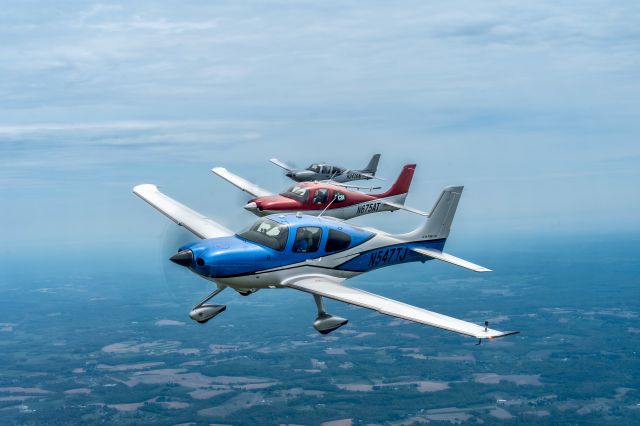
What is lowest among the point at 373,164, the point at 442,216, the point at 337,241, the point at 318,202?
the point at 337,241

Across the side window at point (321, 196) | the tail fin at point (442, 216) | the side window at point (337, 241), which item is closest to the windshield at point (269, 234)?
the side window at point (337, 241)

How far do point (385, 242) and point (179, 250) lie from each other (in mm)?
11498

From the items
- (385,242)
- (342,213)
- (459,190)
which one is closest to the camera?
(385,242)

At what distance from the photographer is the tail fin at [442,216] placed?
35750mm

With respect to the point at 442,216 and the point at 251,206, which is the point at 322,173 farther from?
the point at 442,216

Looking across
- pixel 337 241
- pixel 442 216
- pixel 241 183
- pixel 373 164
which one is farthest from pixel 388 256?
pixel 373 164

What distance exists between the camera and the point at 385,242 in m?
34.0

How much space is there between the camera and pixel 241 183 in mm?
54125

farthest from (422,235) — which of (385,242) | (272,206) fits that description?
(272,206)

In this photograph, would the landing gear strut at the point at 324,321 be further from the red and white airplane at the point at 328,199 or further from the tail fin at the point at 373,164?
the tail fin at the point at 373,164

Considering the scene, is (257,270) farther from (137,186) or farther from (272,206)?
(137,186)

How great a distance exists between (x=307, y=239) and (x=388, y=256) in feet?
21.4

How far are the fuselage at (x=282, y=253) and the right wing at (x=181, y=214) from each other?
199 inches

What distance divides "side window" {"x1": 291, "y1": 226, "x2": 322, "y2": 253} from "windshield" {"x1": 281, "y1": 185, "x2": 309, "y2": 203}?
14.2 metres
